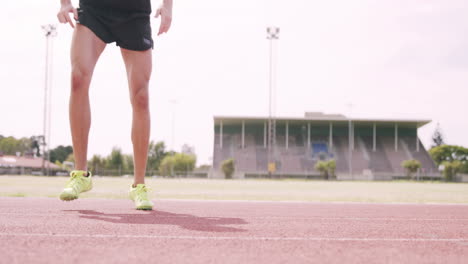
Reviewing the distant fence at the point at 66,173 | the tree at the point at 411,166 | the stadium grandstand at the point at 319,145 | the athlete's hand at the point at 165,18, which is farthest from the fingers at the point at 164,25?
the tree at the point at 411,166

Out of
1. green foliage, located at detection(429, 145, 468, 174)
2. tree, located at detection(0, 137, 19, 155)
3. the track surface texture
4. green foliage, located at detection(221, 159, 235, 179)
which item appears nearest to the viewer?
the track surface texture

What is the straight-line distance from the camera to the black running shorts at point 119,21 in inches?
133

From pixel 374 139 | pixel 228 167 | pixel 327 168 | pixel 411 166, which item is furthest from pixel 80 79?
pixel 374 139

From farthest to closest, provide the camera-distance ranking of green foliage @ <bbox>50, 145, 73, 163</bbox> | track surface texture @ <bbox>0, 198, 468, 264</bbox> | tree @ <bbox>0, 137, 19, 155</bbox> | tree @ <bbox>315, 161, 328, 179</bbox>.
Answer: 1. green foliage @ <bbox>50, 145, 73, 163</bbox>
2. tree @ <bbox>0, 137, 19, 155</bbox>
3. tree @ <bbox>315, 161, 328, 179</bbox>
4. track surface texture @ <bbox>0, 198, 468, 264</bbox>

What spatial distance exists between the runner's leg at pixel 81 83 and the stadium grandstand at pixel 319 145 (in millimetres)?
47551

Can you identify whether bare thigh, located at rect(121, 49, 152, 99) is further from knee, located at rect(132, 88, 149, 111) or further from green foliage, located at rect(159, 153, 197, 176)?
green foliage, located at rect(159, 153, 197, 176)

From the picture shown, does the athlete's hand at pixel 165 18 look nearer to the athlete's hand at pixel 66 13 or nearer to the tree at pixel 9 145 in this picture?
the athlete's hand at pixel 66 13

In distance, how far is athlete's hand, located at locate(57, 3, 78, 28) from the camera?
3.31m

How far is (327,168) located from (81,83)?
49542 millimetres

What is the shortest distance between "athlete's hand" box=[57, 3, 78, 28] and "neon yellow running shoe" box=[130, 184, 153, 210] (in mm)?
1222

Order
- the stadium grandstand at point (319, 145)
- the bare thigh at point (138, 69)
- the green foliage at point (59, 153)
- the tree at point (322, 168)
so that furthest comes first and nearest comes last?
1. the green foliage at point (59, 153)
2. the stadium grandstand at point (319, 145)
3. the tree at point (322, 168)
4. the bare thigh at point (138, 69)

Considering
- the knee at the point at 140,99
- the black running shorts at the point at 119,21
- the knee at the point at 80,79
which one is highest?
the black running shorts at the point at 119,21

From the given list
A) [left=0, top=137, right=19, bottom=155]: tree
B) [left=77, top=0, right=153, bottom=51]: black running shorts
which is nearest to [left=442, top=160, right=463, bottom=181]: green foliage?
[left=77, top=0, right=153, bottom=51]: black running shorts

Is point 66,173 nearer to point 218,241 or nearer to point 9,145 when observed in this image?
point 9,145
